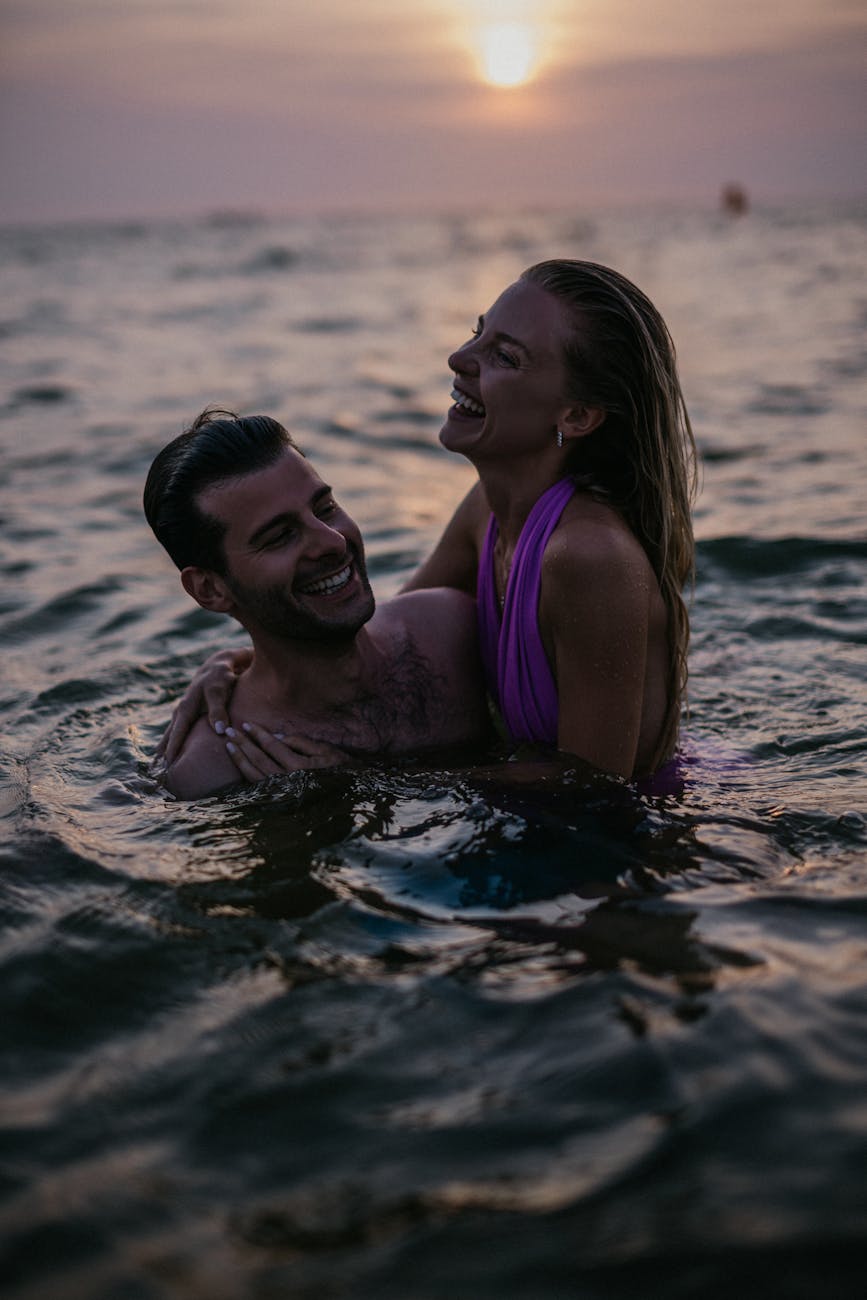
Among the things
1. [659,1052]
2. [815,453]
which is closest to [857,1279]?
[659,1052]

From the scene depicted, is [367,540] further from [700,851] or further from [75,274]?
[75,274]

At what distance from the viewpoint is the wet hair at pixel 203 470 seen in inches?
174

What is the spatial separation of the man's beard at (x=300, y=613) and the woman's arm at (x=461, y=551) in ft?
2.52

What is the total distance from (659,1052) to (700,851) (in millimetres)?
1105

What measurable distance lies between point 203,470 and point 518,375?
115 centimetres

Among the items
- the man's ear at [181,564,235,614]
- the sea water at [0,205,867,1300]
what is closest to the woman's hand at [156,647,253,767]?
the sea water at [0,205,867,1300]

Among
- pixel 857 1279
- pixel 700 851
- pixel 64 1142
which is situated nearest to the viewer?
pixel 857 1279

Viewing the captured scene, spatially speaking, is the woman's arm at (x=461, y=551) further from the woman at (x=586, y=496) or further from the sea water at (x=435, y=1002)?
the sea water at (x=435, y=1002)

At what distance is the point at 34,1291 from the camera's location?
7.94ft

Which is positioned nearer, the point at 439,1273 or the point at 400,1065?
the point at 439,1273

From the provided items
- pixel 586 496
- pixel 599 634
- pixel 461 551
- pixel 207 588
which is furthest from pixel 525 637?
pixel 207 588

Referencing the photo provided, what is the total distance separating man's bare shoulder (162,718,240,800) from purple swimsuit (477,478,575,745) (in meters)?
1.04

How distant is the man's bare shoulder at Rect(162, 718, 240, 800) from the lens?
4668 mm

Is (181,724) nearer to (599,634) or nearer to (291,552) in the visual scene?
(291,552)
